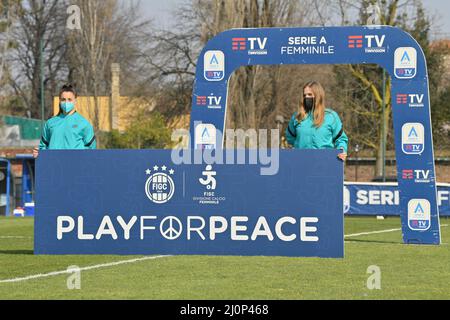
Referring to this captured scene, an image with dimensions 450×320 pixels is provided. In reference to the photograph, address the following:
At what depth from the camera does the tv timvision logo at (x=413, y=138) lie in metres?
17.3

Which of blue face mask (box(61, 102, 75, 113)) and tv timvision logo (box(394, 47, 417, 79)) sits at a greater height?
tv timvision logo (box(394, 47, 417, 79))

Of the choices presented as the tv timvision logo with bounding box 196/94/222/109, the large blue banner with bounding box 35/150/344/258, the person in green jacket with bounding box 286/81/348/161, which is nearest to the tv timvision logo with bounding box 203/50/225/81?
the tv timvision logo with bounding box 196/94/222/109

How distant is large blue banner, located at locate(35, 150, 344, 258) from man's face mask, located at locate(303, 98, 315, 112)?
3.19ft

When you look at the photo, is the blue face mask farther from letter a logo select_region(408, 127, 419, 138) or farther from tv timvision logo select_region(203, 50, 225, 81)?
tv timvision logo select_region(203, 50, 225, 81)

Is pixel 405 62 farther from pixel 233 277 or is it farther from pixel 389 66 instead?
pixel 233 277

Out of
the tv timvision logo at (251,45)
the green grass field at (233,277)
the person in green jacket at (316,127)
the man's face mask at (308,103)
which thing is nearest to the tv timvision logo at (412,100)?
the tv timvision logo at (251,45)

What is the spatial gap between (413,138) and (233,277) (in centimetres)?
809

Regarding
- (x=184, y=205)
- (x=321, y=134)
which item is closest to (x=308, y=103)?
(x=321, y=134)

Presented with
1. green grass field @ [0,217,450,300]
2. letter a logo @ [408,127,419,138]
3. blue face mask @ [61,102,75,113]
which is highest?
blue face mask @ [61,102,75,113]

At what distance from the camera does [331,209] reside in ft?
39.5

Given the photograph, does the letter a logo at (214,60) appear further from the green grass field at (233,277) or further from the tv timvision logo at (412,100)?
the green grass field at (233,277)

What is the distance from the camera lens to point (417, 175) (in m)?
17.2

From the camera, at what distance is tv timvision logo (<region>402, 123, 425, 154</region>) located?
17297 millimetres
